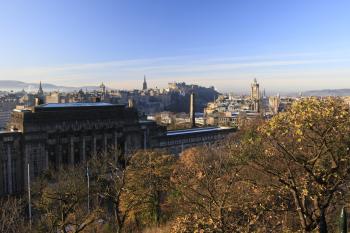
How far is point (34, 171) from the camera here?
43.2 m

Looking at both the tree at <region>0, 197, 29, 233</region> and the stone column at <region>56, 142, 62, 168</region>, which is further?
the stone column at <region>56, 142, 62, 168</region>

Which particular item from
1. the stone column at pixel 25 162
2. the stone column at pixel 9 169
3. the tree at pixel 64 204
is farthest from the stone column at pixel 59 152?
the stone column at pixel 9 169

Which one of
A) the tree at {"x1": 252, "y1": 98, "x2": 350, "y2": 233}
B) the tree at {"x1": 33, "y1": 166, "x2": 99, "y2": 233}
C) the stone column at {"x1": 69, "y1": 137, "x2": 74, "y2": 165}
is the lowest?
the tree at {"x1": 33, "y1": 166, "x2": 99, "y2": 233}

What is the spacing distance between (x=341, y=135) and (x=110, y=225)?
23115mm

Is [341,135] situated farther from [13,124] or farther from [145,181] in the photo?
[13,124]

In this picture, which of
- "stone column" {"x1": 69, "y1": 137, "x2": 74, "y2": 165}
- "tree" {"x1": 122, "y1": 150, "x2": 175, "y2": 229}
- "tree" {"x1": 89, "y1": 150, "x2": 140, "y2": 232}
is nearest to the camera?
"tree" {"x1": 89, "y1": 150, "x2": 140, "y2": 232}

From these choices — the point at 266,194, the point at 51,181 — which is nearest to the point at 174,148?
the point at 51,181

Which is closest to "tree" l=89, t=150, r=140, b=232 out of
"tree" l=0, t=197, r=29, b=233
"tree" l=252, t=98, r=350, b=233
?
"tree" l=0, t=197, r=29, b=233

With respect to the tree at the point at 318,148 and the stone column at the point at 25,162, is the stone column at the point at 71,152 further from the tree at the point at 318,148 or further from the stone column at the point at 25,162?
the tree at the point at 318,148

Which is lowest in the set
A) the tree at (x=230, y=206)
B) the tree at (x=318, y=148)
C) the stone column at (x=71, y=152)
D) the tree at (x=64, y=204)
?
the tree at (x=64, y=204)

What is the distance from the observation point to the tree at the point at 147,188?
2992cm

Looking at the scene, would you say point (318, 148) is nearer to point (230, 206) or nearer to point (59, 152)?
point (230, 206)

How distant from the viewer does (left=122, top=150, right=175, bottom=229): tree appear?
98.2 ft

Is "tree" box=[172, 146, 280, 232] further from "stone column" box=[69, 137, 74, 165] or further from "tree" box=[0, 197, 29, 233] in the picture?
"stone column" box=[69, 137, 74, 165]
